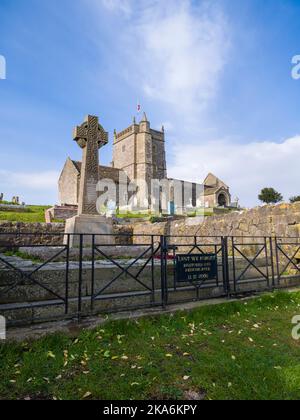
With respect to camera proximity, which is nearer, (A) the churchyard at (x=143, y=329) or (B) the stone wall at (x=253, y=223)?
(A) the churchyard at (x=143, y=329)

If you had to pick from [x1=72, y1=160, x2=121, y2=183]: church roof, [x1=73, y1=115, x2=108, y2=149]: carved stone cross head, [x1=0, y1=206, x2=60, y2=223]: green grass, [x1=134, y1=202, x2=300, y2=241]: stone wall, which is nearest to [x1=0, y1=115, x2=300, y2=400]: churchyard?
[x1=134, y1=202, x2=300, y2=241]: stone wall

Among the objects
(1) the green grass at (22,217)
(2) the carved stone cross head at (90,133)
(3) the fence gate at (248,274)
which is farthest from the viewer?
(1) the green grass at (22,217)

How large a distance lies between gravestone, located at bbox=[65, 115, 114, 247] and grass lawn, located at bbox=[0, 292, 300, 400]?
15.5 ft

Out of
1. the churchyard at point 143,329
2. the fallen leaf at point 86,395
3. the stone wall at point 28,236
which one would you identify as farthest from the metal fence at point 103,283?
the stone wall at point 28,236

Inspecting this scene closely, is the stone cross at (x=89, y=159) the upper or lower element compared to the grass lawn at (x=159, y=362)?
upper

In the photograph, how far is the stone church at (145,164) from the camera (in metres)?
53.2

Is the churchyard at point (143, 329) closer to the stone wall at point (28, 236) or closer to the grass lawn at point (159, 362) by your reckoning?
the grass lawn at point (159, 362)

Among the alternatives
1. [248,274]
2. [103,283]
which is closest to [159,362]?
[103,283]

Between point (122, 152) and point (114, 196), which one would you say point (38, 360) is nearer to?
point (114, 196)

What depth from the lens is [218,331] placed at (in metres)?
4.28

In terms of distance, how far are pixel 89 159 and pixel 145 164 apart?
46.3 metres

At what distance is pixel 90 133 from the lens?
9445 millimetres

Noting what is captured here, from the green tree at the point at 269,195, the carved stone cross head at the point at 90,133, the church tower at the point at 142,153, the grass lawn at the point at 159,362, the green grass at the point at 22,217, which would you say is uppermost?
the church tower at the point at 142,153
